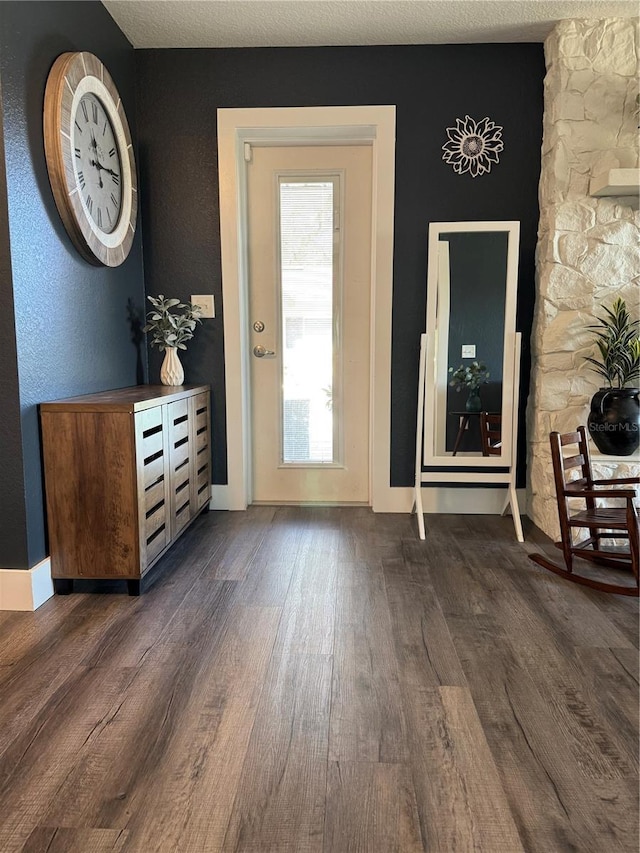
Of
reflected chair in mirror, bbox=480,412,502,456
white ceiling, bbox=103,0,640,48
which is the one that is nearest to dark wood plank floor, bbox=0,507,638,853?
reflected chair in mirror, bbox=480,412,502,456

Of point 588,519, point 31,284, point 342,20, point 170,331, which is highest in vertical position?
point 342,20

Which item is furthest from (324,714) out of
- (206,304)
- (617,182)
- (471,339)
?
(617,182)

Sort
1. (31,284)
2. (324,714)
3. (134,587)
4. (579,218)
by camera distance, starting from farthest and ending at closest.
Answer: (579,218)
(134,587)
(31,284)
(324,714)

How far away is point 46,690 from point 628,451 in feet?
8.51

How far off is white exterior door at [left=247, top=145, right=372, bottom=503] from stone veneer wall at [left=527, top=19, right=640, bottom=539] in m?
0.98

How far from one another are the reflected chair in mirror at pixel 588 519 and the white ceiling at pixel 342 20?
1992mm

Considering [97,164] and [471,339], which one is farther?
[471,339]

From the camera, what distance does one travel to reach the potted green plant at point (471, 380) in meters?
3.11

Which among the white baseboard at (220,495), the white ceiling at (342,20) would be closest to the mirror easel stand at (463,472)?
the white baseboard at (220,495)

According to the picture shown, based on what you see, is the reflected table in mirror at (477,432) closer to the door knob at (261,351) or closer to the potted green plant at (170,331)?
the door knob at (261,351)

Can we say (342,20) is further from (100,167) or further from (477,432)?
(477,432)

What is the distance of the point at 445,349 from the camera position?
123 inches

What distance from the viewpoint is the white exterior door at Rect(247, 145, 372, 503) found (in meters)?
3.34

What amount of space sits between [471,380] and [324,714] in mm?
2032
